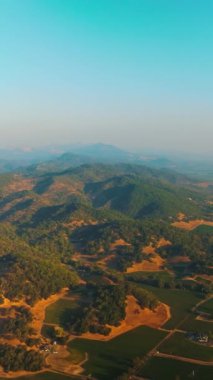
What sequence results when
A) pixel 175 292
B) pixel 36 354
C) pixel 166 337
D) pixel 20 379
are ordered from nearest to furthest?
pixel 20 379 → pixel 36 354 → pixel 166 337 → pixel 175 292

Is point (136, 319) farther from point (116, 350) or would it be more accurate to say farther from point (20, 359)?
point (20, 359)

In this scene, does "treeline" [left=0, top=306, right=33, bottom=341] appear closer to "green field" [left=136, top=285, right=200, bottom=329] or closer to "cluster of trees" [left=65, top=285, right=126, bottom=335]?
"cluster of trees" [left=65, top=285, right=126, bottom=335]

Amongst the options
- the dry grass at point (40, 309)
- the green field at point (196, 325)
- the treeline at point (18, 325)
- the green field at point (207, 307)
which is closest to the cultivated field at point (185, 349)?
the green field at point (196, 325)

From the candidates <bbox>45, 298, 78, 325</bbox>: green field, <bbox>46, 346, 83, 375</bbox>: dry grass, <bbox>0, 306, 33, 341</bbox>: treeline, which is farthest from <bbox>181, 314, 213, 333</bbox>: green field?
<bbox>0, 306, 33, 341</bbox>: treeline

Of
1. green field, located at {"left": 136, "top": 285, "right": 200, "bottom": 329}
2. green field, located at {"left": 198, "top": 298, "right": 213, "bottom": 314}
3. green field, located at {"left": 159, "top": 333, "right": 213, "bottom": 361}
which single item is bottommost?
green field, located at {"left": 136, "top": 285, "right": 200, "bottom": 329}

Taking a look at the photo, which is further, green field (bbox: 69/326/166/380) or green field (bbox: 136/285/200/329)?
green field (bbox: 136/285/200/329)

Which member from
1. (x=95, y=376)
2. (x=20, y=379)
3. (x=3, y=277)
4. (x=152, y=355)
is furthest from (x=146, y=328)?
(x=3, y=277)

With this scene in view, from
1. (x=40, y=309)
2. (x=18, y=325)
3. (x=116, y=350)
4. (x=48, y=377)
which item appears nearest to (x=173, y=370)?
(x=116, y=350)

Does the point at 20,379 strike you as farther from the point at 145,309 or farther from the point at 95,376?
the point at 145,309
